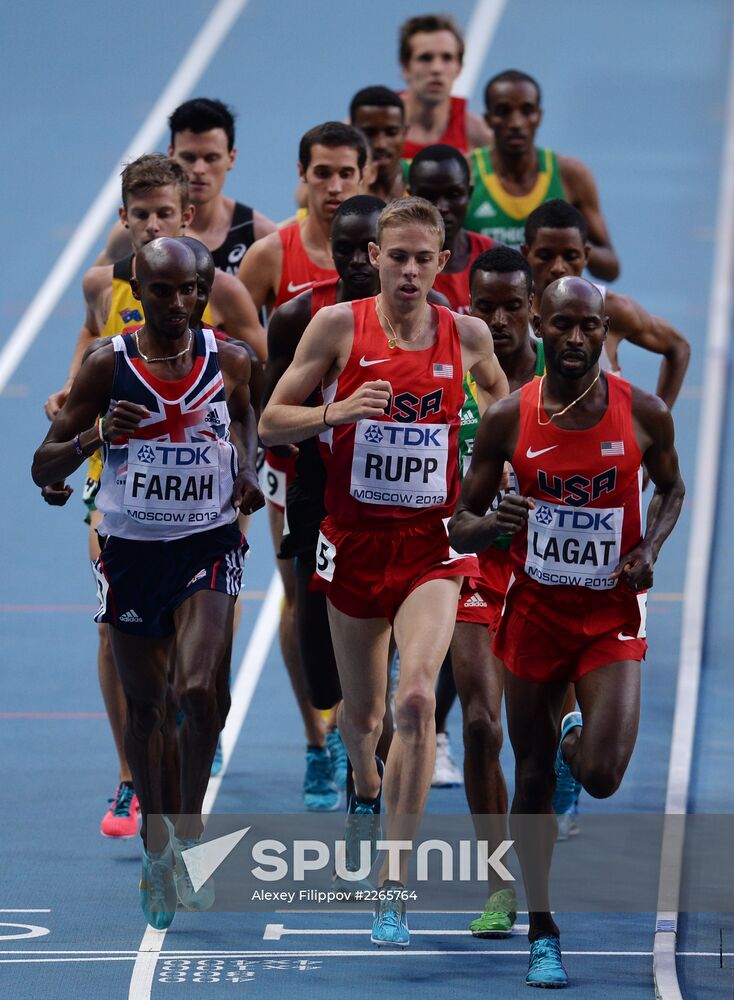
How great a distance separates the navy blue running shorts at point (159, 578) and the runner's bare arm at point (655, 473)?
4.71 ft

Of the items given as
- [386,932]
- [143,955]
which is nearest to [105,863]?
[143,955]

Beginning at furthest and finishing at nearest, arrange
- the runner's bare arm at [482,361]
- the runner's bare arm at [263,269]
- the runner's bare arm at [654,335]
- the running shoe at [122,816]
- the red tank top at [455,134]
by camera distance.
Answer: the red tank top at [455,134]
the runner's bare arm at [263,269]
the runner's bare arm at [654,335]
the running shoe at [122,816]
the runner's bare arm at [482,361]

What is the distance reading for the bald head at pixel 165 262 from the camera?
707 centimetres

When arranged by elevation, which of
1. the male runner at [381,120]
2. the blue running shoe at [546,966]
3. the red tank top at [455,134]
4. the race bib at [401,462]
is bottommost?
the blue running shoe at [546,966]

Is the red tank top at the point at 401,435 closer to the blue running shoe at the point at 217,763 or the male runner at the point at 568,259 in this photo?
the male runner at the point at 568,259

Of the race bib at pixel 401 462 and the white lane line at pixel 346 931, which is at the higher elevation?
the race bib at pixel 401 462

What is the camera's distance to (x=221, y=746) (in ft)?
31.7

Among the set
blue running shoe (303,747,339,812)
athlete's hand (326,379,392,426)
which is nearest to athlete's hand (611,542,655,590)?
athlete's hand (326,379,392,426)

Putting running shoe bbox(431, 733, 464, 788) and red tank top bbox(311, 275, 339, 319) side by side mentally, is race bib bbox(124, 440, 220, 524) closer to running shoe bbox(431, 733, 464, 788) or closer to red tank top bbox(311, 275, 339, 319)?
red tank top bbox(311, 275, 339, 319)

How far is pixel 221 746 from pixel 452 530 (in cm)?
314

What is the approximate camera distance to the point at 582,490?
6770 millimetres

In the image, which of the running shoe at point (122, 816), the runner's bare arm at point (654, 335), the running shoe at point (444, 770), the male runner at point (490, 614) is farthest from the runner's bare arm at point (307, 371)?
the running shoe at point (444, 770)

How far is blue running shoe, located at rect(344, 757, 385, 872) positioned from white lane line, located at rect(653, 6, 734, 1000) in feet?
3.55

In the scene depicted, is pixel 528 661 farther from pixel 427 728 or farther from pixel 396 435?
pixel 396 435
